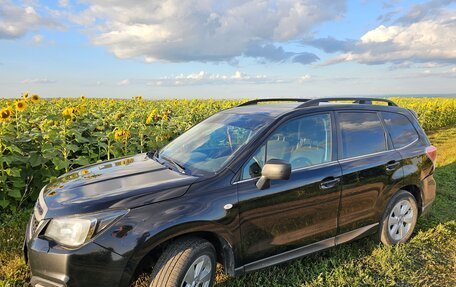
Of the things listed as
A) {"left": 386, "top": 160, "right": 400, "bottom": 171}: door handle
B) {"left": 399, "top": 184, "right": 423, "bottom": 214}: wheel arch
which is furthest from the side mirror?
{"left": 399, "top": 184, "right": 423, "bottom": 214}: wheel arch

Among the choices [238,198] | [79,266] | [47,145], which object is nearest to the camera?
[79,266]

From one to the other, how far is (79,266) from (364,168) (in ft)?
9.43

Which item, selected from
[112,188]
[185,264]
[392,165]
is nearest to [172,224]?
[185,264]

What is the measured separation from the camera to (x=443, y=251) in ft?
14.4

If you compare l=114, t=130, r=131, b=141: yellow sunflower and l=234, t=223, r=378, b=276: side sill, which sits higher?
l=114, t=130, r=131, b=141: yellow sunflower

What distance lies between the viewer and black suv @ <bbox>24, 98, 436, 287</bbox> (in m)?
2.56

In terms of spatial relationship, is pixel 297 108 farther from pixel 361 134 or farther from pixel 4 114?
pixel 4 114

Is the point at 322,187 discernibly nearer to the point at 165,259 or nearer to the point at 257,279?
the point at 257,279

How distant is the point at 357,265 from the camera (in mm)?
3891

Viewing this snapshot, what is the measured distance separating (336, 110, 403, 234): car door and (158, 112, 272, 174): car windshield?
0.97m

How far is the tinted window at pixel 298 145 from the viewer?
3.27 metres

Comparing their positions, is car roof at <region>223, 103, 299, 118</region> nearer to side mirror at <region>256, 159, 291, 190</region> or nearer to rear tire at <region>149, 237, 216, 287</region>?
side mirror at <region>256, 159, 291, 190</region>

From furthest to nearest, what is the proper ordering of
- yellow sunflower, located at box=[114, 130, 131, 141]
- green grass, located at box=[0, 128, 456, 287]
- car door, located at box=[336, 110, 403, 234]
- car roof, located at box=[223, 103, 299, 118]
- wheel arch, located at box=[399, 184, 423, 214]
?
yellow sunflower, located at box=[114, 130, 131, 141], wheel arch, located at box=[399, 184, 423, 214], car door, located at box=[336, 110, 403, 234], car roof, located at box=[223, 103, 299, 118], green grass, located at box=[0, 128, 456, 287]

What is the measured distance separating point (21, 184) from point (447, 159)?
10.0 m
